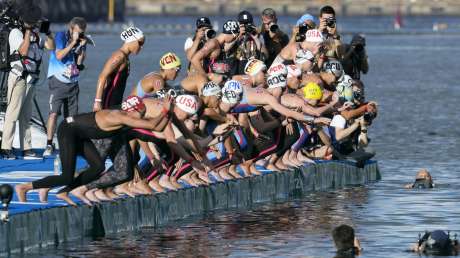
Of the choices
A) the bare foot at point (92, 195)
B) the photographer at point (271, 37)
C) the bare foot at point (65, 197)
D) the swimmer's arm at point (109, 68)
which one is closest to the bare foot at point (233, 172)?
the swimmer's arm at point (109, 68)

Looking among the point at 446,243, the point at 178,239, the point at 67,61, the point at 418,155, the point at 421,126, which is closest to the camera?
the point at 446,243

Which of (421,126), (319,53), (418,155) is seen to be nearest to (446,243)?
(319,53)

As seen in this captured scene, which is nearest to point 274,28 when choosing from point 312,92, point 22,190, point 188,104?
point 312,92

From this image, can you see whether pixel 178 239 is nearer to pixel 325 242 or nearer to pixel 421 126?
pixel 325 242

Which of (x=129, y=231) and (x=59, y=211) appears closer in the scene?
(x=59, y=211)

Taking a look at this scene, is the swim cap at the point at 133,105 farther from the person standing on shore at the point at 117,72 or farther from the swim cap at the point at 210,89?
the person standing on shore at the point at 117,72

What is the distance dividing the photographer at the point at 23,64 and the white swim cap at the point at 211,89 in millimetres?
3362

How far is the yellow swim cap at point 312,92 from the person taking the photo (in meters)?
25.4

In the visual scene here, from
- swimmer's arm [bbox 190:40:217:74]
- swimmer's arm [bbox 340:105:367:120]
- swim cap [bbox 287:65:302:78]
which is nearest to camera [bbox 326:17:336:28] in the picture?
swimmer's arm [bbox 340:105:367:120]

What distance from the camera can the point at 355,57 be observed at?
29.4m

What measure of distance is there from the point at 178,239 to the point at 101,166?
3.94 feet

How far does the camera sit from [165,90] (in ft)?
72.9

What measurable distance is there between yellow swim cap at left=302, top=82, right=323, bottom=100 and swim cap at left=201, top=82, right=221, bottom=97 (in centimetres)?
310

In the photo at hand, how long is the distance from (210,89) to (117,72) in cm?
144
